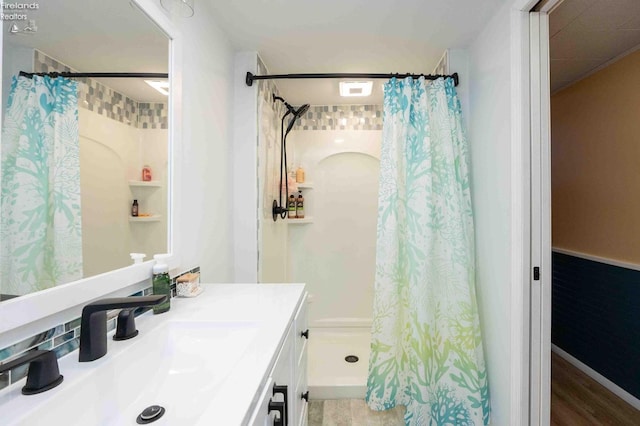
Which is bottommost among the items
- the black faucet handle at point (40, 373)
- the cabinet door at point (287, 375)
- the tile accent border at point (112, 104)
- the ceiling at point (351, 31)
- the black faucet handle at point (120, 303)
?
the cabinet door at point (287, 375)

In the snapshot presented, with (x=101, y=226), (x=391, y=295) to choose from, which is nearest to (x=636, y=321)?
(x=391, y=295)

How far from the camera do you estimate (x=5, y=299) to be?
0.57 meters

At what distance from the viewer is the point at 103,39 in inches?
34.1

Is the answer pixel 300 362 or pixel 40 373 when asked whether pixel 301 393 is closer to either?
pixel 300 362

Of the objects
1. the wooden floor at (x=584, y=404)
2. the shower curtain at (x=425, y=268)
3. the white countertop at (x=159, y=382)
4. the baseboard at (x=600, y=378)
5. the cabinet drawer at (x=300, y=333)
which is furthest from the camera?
the baseboard at (x=600, y=378)

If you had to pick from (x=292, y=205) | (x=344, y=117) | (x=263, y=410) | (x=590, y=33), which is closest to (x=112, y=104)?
(x=263, y=410)

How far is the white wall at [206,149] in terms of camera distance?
4.04 feet

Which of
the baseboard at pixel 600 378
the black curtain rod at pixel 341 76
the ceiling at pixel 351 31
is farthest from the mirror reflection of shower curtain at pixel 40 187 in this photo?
the baseboard at pixel 600 378

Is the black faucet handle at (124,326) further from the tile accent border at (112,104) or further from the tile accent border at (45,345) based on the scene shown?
the tile accent border at (112,104)

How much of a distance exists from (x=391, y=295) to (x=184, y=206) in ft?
4.14

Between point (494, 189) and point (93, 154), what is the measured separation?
5.73 feet

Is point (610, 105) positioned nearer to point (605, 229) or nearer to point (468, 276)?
point (605, 229)

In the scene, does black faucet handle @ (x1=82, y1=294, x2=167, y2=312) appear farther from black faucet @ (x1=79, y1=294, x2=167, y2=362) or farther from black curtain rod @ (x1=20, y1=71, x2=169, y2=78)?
black curtain rod @ (x1=20, y1=71, x2=169, y2=78)

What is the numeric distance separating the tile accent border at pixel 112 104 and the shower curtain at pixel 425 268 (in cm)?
123
